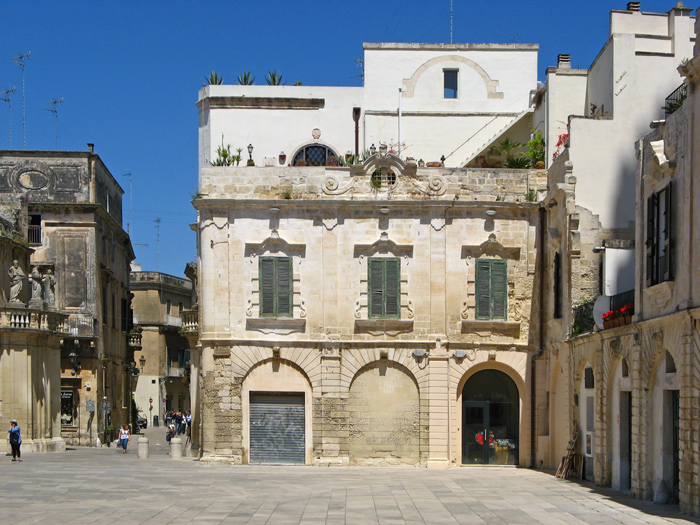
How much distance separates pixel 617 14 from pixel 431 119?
29.3 feet

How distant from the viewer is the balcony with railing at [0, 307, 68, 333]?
126ft

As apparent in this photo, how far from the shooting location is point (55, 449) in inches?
1614

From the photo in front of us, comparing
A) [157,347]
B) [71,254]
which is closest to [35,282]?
[71,254]

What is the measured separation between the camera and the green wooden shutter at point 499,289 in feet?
103

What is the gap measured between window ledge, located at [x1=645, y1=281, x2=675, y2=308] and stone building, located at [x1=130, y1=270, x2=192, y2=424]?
55.6 meters

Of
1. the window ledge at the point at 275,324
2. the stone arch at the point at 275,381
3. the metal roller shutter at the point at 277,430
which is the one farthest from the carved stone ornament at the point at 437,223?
the metal roller shutter at the point at 277,430

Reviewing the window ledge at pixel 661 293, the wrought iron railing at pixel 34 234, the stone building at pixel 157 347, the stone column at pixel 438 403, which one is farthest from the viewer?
the stone building at pixel 157 347

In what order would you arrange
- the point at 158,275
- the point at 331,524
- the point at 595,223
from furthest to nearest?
the point at 158,275 → the point at 595,223 → the point at 331,524

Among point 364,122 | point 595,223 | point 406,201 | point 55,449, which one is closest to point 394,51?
point 364,122

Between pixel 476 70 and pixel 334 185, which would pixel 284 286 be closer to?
pixel 334 185

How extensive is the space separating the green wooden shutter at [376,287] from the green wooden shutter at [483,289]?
3102mm

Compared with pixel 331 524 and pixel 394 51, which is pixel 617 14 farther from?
pixel 331 524

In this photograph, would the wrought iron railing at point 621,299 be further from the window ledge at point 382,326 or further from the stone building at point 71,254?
the stone building at point 71,254

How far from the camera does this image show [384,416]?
3106cm
